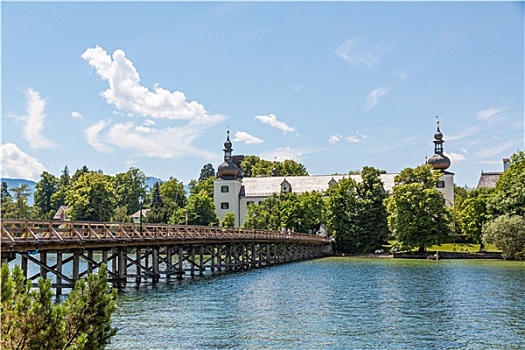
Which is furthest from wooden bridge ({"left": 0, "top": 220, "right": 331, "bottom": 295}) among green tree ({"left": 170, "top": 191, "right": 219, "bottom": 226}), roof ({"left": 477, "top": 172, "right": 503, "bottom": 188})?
roof ({"left": 477, "top": 172, "right": 503, "bottom": 188})

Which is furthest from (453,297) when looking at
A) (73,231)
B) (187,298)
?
(73,231)

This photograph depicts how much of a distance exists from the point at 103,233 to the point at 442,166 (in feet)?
223

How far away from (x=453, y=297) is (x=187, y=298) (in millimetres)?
12843

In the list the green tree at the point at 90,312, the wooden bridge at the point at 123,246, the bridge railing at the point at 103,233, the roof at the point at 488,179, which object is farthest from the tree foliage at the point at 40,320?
the roof at the point at 488,179

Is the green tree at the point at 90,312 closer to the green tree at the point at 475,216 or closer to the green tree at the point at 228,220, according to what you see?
the green tree at the point at 475,216

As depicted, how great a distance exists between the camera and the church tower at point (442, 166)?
9144cm

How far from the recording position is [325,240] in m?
76.8

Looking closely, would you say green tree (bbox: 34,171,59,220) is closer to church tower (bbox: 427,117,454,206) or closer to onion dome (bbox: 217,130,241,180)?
onion dome (bbox: 217,130,241,180)

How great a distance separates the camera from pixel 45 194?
11712cm

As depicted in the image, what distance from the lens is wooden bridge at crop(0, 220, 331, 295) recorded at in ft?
85.1

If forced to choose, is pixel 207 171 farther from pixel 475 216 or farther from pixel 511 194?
pixel 511 194

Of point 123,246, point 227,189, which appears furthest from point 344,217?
point 123,246

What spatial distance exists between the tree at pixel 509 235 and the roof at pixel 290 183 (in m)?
40.4

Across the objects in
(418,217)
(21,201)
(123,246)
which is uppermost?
(21,201)
